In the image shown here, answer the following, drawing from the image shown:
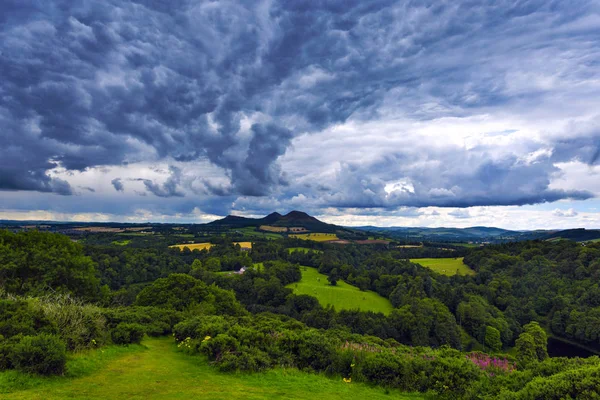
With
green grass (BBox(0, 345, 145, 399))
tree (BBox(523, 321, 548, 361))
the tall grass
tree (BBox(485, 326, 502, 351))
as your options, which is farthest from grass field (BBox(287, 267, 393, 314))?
the tall grass

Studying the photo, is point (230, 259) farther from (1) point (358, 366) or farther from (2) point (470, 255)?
(1) point (358, 366)

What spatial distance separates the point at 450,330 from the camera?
70875 mm

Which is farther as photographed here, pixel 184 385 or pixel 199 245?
pixel 199 245

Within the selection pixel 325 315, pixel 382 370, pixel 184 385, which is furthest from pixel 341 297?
pixel 184 385

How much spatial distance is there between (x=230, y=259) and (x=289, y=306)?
53.3 meters

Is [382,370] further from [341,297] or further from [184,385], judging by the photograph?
[341,297]

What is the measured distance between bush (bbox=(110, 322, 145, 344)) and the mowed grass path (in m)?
2.00

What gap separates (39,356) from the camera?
12.6m

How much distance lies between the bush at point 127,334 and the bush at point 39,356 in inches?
242

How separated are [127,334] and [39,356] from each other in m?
6.79

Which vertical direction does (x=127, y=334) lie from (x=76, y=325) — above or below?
below

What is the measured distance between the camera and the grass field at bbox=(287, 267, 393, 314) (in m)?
87.3

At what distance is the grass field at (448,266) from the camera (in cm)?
12488

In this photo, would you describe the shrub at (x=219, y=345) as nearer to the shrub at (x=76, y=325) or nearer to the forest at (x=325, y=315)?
the forest at (x=325, y=315)
